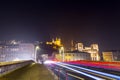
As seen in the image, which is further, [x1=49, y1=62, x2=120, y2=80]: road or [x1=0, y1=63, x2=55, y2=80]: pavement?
[x1=49, y1=62, x2=120, y2=80]: road

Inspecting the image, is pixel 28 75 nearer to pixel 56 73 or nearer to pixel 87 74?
pixel 56 73

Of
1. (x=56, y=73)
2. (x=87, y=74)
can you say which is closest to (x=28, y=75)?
(x=56, y=73)

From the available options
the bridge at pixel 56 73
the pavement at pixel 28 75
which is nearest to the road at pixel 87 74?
the bridge at pixel 56 73

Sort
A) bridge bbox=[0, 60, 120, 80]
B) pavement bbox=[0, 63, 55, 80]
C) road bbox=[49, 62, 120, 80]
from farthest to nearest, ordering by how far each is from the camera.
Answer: road bbox=[49, 62, 120, 80] < bridge bbox=[0, 60, 120, 80] < pavement bbox=[0, 63, 55, 80]

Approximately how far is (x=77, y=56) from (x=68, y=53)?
9840 millimetres

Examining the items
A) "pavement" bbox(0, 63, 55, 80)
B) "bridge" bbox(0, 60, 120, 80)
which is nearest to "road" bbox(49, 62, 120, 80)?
"bridge" bbox(0, 60, 120, 80)

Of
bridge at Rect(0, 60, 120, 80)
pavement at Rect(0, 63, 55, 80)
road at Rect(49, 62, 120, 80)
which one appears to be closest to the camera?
pavement at Rect(0, 63, 55, 80)

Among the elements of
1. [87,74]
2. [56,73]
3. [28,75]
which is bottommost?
[56,73]

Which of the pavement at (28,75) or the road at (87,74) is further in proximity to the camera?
the road at (87,74)

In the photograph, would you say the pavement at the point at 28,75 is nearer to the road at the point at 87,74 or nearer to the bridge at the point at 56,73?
the bridge at the point at 56,73

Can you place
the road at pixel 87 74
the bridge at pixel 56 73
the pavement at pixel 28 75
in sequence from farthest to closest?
the road at pixel 87 74, the bridge at pixel 56 73, the pavement at pixel 28 75

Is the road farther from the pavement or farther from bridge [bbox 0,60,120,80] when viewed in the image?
the pavement

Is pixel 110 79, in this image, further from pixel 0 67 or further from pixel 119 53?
pixel 119 53

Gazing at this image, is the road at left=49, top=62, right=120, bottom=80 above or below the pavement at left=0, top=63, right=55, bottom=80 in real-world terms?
below
